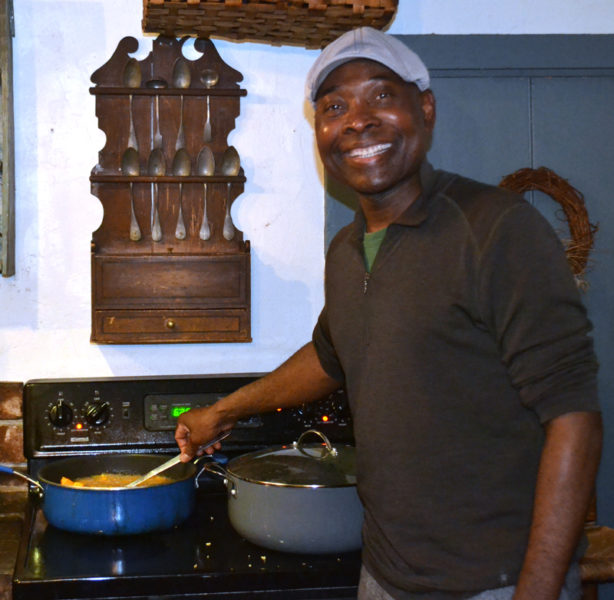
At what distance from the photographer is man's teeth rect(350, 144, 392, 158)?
1315mm

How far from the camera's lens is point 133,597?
153cm

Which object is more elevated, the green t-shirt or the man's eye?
the man's eye

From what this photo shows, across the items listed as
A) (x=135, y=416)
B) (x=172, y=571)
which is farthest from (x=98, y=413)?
(x=172, y=571)

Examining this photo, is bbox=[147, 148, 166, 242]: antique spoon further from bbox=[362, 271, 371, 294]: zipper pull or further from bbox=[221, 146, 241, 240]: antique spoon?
bbox=[362, 271, 371, 294]: zipper pull

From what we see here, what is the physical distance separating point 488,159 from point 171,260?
88cm

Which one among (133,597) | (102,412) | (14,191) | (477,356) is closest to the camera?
(477,356)

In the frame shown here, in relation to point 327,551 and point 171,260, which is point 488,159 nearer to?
point 171,260

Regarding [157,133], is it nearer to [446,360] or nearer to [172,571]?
[172,571]

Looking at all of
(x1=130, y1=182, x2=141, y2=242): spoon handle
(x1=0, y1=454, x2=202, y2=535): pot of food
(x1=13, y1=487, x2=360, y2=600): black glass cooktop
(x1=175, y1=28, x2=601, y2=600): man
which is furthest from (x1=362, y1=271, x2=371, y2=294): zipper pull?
(x1=130, y1=182, x2=141, y2=242): spoon handle

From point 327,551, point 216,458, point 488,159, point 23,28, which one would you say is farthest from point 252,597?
point 23,28

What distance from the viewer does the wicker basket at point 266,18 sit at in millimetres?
1904

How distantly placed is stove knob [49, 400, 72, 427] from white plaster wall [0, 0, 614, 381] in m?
0.20

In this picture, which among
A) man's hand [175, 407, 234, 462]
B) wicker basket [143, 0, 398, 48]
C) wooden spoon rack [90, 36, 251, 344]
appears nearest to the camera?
man's hand [175, 407, 234, 462]

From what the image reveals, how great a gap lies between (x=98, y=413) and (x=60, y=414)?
0.31ft
